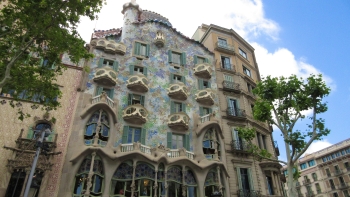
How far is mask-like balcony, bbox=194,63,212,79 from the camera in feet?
87.5

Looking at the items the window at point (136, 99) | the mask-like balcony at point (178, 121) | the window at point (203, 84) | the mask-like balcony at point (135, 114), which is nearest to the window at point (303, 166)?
the window at point (203, 84)

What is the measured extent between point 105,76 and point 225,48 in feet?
49.4

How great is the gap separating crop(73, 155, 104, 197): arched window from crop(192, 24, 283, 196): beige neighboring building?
10.3 m

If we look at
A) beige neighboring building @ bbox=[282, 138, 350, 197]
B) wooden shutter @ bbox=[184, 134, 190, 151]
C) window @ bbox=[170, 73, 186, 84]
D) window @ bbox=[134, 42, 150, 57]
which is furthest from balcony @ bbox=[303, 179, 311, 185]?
A: window @ bbox=[134, 42, 150, 57]

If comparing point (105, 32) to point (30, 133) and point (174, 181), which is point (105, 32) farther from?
point (174, 181)

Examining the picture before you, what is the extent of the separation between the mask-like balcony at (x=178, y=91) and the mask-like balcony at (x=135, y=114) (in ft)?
11.8

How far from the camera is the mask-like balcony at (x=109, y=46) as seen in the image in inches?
953

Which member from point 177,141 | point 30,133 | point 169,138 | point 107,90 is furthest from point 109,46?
point 177,141

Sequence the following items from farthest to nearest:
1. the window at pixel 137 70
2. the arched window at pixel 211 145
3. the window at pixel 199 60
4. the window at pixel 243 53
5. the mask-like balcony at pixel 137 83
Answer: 1. the window at pixel 243 53
2. the window at pixel 199 60
3. the window at pixel 137 70
4. the mask-like balcony at pixel 137 83
5. the arched window at pixel 211 145

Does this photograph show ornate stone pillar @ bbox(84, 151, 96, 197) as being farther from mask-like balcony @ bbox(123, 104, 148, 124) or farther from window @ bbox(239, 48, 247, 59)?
window @ bbox(239, 48, 247, 59)

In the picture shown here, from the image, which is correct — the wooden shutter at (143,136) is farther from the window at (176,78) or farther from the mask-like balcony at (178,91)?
the window at (176,78)

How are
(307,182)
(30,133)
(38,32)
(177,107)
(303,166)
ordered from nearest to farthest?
(38,32) → (30,133) → (177,107) → (307,182) → (303,166)

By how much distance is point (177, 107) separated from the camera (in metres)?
23.8

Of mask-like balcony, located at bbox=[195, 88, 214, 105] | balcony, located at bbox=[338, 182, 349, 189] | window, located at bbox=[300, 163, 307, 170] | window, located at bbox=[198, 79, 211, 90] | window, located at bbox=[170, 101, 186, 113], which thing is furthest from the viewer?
window, located at bbox=[300, 163, 307, 170]
